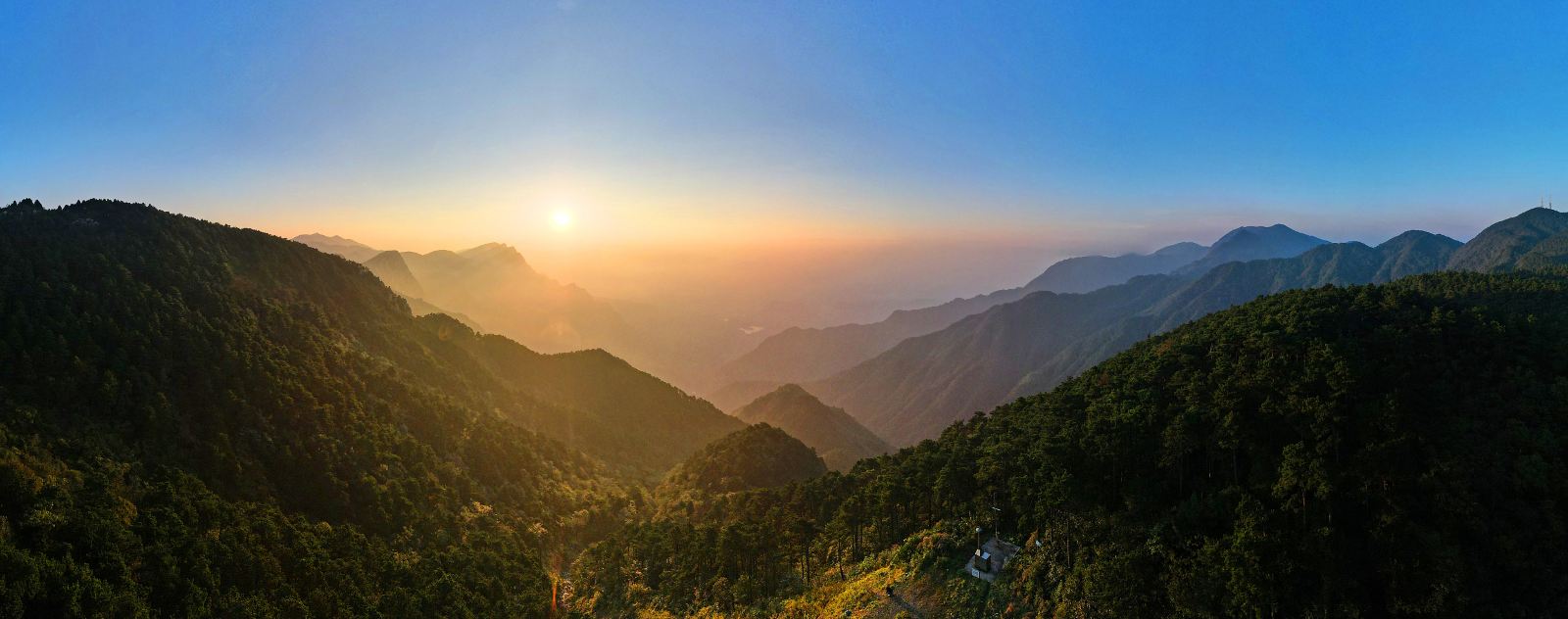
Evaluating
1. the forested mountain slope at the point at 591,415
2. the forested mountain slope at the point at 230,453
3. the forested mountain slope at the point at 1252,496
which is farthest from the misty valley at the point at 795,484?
the forested mountain slope at the point at 591,415

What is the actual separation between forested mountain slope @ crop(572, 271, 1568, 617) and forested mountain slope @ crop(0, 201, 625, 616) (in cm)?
2843

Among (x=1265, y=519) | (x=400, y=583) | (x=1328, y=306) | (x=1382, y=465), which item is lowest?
(x=400, y=583)

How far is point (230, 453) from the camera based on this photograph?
259 ft

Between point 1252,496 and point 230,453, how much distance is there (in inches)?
4370

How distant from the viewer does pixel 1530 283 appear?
4491 inches

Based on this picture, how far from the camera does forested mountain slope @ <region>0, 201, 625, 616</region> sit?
2089 inches

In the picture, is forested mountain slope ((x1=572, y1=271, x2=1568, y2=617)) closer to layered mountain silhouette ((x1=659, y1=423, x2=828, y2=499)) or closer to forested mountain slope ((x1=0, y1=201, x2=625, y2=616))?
forested mountain slope ((x1=0, y1=201, x2=625, y2=616))

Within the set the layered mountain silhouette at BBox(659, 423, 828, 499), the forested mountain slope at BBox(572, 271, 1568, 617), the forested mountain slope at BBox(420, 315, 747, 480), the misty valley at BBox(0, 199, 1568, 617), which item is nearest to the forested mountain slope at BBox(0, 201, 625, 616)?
the misty valley at BBox(0, 199, 1568, 617)

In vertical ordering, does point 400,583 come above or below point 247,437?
below

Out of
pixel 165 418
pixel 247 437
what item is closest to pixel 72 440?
pixel 165 418

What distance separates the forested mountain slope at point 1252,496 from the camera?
141 feet

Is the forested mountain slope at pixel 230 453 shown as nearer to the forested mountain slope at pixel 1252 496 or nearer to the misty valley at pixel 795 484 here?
the misty valley at pixel 795 484

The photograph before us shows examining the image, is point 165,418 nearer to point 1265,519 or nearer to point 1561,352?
point 1265,519

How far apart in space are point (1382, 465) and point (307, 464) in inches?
4589
